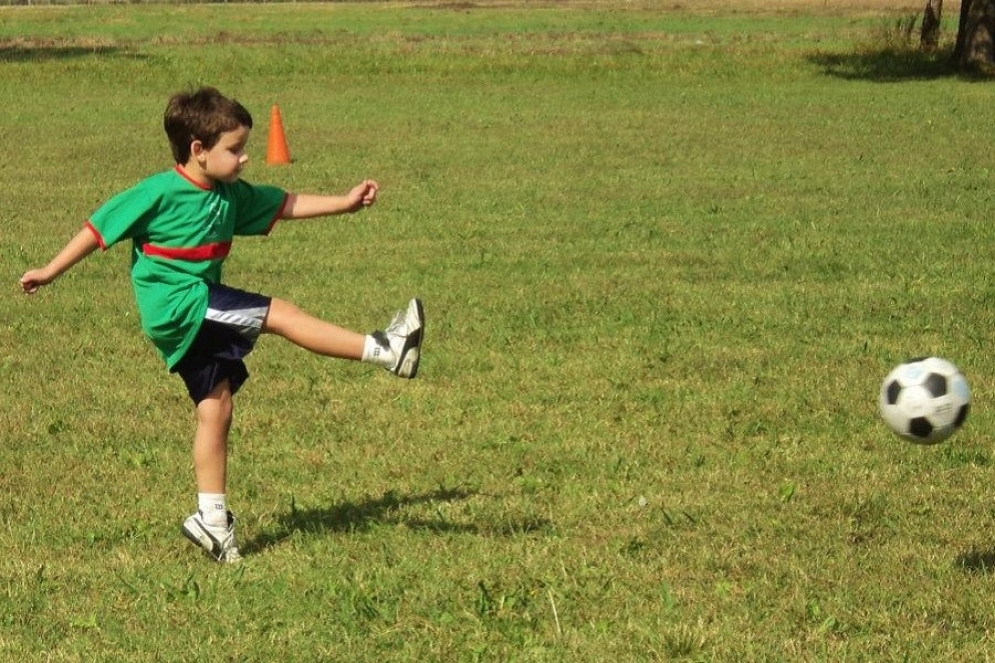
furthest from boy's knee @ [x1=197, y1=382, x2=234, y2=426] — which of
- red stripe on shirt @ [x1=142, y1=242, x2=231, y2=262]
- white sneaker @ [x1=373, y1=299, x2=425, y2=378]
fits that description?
white sneaker @ [x1=373, y1=299, x2=425, y2=378]

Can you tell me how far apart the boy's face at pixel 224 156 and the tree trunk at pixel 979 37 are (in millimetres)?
30117

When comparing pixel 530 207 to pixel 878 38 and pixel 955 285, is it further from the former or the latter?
pixel 878 38

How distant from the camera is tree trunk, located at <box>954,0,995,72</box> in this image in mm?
33906

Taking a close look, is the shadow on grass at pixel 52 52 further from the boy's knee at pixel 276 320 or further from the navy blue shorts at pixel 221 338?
the boy's knee at pixel 276 320

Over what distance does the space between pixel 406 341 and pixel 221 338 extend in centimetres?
73

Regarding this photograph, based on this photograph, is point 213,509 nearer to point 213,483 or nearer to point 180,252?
point 213,483

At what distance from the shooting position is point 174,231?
6070 mm

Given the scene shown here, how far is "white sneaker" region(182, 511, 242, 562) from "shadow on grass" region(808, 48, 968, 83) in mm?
28629

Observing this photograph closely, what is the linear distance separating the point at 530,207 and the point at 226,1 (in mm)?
78912

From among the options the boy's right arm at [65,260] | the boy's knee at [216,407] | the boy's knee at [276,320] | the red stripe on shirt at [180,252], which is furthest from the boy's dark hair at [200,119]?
the boy's knee at [216,407]

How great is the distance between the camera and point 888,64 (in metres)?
36.0

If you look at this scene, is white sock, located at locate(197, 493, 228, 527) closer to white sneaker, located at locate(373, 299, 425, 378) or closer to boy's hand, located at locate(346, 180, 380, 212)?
white sneaker, located at locate(373, 299, 425, 378)

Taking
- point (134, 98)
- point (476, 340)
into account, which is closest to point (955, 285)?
point (476, 340)

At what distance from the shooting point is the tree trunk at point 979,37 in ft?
111
